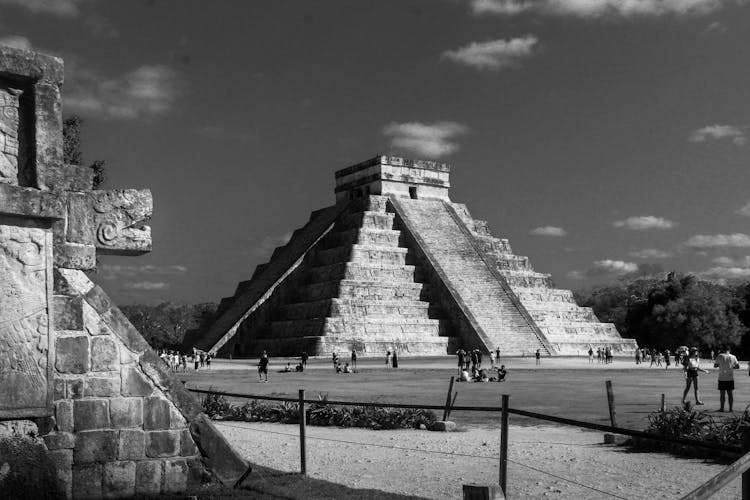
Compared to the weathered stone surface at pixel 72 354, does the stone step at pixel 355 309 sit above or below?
below

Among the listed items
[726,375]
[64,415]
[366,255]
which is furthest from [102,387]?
[366,255]

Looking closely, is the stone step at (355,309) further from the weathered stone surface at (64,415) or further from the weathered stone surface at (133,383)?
the weathered stone surface at (64,415)

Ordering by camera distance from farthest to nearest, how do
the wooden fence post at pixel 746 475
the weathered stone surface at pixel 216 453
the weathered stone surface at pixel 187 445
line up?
the weathered stone surface at pixel 216 453 < the weathered stone surface at pixel 187 445 < the wooden fence post at pixel 746 475

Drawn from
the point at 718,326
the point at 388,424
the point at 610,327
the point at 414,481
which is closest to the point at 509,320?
the point at 610,327

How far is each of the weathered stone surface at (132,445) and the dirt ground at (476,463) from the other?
152 centimetres

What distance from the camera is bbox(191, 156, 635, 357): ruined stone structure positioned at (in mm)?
40688

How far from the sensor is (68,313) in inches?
248

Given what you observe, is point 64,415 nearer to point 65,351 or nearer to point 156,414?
point 65,351

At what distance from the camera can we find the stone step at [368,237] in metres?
45.7

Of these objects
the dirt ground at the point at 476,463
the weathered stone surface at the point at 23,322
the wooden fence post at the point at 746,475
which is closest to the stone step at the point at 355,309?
the dirt ground at the point at 476,463

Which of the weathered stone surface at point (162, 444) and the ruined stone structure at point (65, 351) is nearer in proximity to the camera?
the ruined stone structure at point (65, 351)

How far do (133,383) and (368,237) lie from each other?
39342 millimetres

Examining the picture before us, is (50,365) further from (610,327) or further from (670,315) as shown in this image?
(670,315)

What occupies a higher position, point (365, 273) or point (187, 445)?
point (365, 273)
